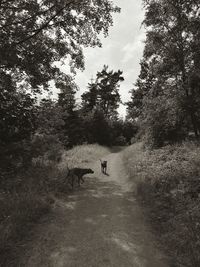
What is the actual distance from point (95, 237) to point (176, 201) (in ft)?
12.1

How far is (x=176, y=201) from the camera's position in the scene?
36.2 ft

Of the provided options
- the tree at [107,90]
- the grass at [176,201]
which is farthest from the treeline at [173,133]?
the tree at [107,90]

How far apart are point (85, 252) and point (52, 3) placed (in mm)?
12752

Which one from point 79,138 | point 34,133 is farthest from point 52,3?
point 79,138

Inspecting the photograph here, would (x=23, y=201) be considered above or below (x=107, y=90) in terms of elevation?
below

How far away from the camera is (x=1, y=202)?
10.8m

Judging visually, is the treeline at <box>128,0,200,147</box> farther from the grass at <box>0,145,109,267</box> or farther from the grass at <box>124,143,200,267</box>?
the grass at <box>0,145,109,267</box>

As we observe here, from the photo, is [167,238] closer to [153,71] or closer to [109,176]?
[109,176]

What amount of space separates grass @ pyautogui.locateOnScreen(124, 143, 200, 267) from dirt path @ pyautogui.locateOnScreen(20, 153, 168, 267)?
0.47 meters

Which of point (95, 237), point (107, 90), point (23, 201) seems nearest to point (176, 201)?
point (95, 237)

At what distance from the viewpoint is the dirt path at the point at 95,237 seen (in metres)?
7.39

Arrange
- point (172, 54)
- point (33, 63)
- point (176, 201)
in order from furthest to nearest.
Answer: point (172, 54), point (33, 63), point (176, 201)

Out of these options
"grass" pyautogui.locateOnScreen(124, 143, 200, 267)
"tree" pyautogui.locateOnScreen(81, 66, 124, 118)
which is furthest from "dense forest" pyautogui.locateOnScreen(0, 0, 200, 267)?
"tree" pyautogui.locateOnScreen(81, 66, 124, 118)

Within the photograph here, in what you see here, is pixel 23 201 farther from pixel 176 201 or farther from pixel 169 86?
pixel 169 86
